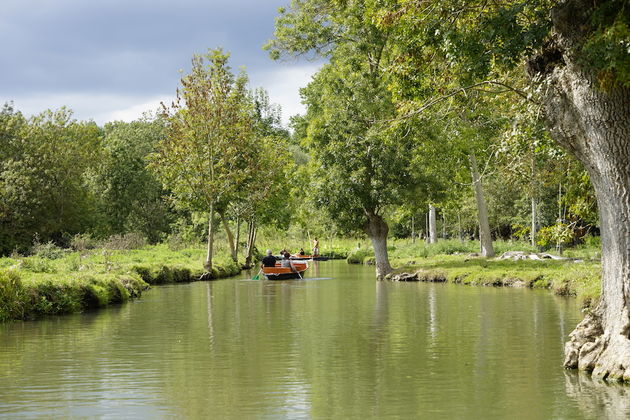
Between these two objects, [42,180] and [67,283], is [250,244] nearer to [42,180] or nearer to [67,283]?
[42,180]

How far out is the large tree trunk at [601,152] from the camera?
35.3ft

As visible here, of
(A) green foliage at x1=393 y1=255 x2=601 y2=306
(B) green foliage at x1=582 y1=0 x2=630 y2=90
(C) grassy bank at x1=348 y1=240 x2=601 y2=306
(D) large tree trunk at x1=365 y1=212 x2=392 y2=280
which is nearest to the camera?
(B) green foliage at x1=582 y1=0 x2=630 y2=90

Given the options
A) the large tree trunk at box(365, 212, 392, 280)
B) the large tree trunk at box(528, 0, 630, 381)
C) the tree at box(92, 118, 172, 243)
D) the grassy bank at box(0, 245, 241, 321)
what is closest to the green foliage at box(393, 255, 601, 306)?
the large tree trunk at box(365, 212, 392, 280)

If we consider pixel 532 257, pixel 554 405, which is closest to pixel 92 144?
pixel 532 257

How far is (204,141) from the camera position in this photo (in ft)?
129

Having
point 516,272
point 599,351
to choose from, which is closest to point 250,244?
point 516,272

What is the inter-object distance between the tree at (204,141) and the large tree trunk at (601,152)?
92.1ft

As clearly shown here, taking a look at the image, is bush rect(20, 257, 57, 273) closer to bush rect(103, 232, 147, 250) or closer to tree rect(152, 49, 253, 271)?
A: tree rect(152, 49, 253, 271)

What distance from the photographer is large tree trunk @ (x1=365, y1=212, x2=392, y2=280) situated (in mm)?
35406

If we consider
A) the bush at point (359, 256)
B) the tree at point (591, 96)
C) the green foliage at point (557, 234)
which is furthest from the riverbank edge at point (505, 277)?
the bush at point (359, 256)

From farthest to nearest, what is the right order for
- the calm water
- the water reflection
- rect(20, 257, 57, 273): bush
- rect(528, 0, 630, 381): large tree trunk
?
rect(20, 257, 57, 273): bush → rect(528, 0, 630, 381): large tree trunk → the calm water → the water reflection

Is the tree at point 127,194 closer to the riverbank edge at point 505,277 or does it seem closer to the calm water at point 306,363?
the riverbank edge at point 505,277

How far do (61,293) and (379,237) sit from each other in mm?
18008

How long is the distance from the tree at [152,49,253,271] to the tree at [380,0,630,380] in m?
27.5
